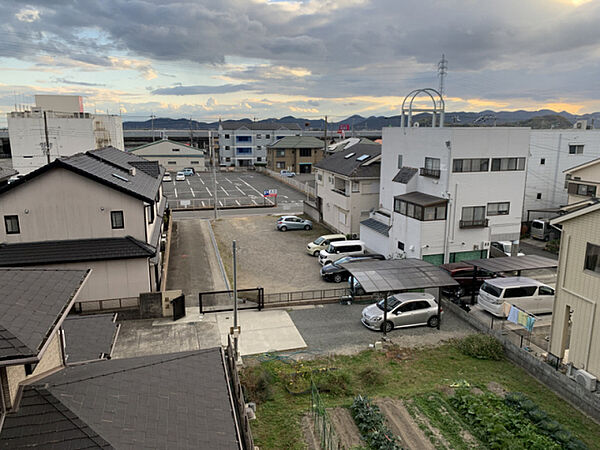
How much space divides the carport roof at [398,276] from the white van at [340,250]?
7.24m

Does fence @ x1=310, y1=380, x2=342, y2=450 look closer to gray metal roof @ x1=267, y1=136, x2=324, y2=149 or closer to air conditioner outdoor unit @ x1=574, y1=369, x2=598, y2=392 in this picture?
air conditioner outdoor unit @ x1=574, y1=369, x2=598, y2=392

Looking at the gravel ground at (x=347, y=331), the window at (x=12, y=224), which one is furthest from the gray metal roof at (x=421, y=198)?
the window at (x=12, y=224)

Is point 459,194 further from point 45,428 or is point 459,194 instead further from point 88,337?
point 45,428

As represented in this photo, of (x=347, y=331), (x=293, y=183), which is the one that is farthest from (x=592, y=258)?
(x=293, y=183)

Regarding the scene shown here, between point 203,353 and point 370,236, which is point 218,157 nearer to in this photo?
point 370,236

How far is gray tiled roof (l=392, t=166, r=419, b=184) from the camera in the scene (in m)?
26.2

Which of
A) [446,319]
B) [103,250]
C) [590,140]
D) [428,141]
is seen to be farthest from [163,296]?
[590,140]

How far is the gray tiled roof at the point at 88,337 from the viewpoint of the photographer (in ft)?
32.6

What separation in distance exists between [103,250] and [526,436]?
1737cm

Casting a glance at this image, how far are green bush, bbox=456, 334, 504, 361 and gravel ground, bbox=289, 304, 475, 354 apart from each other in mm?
1146

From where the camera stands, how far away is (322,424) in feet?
39.6

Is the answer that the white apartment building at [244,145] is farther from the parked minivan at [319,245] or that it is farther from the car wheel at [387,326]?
the car wheel at [387,326]

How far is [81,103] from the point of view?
62.4 meters

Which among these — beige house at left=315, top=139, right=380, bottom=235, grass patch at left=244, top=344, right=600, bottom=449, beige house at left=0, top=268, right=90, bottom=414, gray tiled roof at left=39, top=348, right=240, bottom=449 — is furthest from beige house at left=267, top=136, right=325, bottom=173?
gray tiled roof at left=39, top=348, right=240, bottom=449
